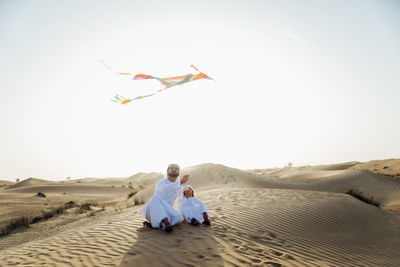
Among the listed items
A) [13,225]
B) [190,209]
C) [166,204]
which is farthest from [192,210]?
[13,225]

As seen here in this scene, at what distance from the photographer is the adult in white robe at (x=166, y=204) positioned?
5.18m

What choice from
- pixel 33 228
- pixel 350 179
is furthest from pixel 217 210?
pixel 350 179

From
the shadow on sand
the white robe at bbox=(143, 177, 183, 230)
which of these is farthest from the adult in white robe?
the shadow on sand

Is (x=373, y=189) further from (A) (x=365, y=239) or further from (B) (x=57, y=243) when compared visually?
(B) (x=57, y=243)

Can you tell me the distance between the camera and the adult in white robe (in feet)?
17.0

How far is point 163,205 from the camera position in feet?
17.3

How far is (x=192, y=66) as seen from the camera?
6.54m

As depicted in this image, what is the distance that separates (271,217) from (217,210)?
1443mm

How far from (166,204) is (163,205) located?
6 cm

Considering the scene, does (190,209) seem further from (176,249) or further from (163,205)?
(176,249)

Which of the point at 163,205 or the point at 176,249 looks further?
the point at 163,205

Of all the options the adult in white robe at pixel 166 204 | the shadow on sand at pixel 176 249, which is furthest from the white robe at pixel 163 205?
the shadow on sand at pixel 176 249

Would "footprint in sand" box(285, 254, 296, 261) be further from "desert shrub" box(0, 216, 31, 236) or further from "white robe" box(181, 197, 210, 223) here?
"desert shrub" box(0, 216, 31, 236)

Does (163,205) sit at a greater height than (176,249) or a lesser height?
greater
